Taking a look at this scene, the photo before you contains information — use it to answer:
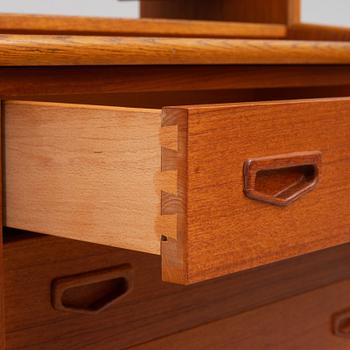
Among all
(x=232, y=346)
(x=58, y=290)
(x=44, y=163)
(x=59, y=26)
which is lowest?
(x=232, y=346)

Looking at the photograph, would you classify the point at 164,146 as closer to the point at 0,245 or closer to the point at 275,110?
the point at 275,110

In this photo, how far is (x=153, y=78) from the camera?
82cm

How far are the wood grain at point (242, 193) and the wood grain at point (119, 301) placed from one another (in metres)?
0.20

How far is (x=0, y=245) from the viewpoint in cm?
75

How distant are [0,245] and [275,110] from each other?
29 centimetres

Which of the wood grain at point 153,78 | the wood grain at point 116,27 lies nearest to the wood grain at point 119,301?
the wood grain at point 153,78

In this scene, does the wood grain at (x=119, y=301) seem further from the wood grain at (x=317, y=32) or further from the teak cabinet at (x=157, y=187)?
the wood grain at (x=317, y=32)

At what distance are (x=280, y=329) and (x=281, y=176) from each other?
1.25ft

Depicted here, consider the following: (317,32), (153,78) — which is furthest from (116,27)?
(317,32)

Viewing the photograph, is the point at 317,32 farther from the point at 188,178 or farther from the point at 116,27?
the point at 188,178

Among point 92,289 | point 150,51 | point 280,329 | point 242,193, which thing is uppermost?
point 150,51

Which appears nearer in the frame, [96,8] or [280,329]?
[280,329]

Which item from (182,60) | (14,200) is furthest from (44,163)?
(182,60)

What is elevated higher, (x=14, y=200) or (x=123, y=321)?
(x=14, y=200)
